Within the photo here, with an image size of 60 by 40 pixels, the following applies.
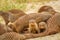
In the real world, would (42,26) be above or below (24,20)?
below

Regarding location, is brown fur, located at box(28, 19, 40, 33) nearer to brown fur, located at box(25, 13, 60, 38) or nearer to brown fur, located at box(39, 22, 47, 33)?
brown fur, located at box(39, 22, 47, 33)

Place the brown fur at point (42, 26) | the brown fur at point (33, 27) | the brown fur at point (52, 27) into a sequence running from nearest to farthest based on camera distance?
1. the brown fur at point (52, 27)
2. the brown fur at point (33, 27)
3. the brown fur at point (42, 26)

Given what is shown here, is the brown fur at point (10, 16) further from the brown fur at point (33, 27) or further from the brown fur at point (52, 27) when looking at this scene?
the brown fur at point (52, 27)

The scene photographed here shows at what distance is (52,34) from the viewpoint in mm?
8414

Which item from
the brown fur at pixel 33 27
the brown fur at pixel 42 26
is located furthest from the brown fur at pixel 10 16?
the brown fur at pixel 42 26

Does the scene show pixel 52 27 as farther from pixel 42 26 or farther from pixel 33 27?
pixel 33 27

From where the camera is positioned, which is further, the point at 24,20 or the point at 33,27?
the point at 24,20

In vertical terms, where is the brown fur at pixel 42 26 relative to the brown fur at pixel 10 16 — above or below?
below

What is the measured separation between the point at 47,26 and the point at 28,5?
4.61 m

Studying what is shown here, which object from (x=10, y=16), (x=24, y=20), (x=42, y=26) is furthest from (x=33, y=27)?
(x=10, y=16)

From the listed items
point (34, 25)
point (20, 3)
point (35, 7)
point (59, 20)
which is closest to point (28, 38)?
point (34, 25)

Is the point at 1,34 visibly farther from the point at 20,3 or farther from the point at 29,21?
the point at 20,3

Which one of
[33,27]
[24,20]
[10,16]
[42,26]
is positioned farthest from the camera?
[10,16]

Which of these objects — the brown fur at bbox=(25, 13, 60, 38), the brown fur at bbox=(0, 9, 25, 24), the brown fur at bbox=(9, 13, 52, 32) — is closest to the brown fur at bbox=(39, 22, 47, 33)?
the brown fur at bbox=(25, 13, 60, 38)
